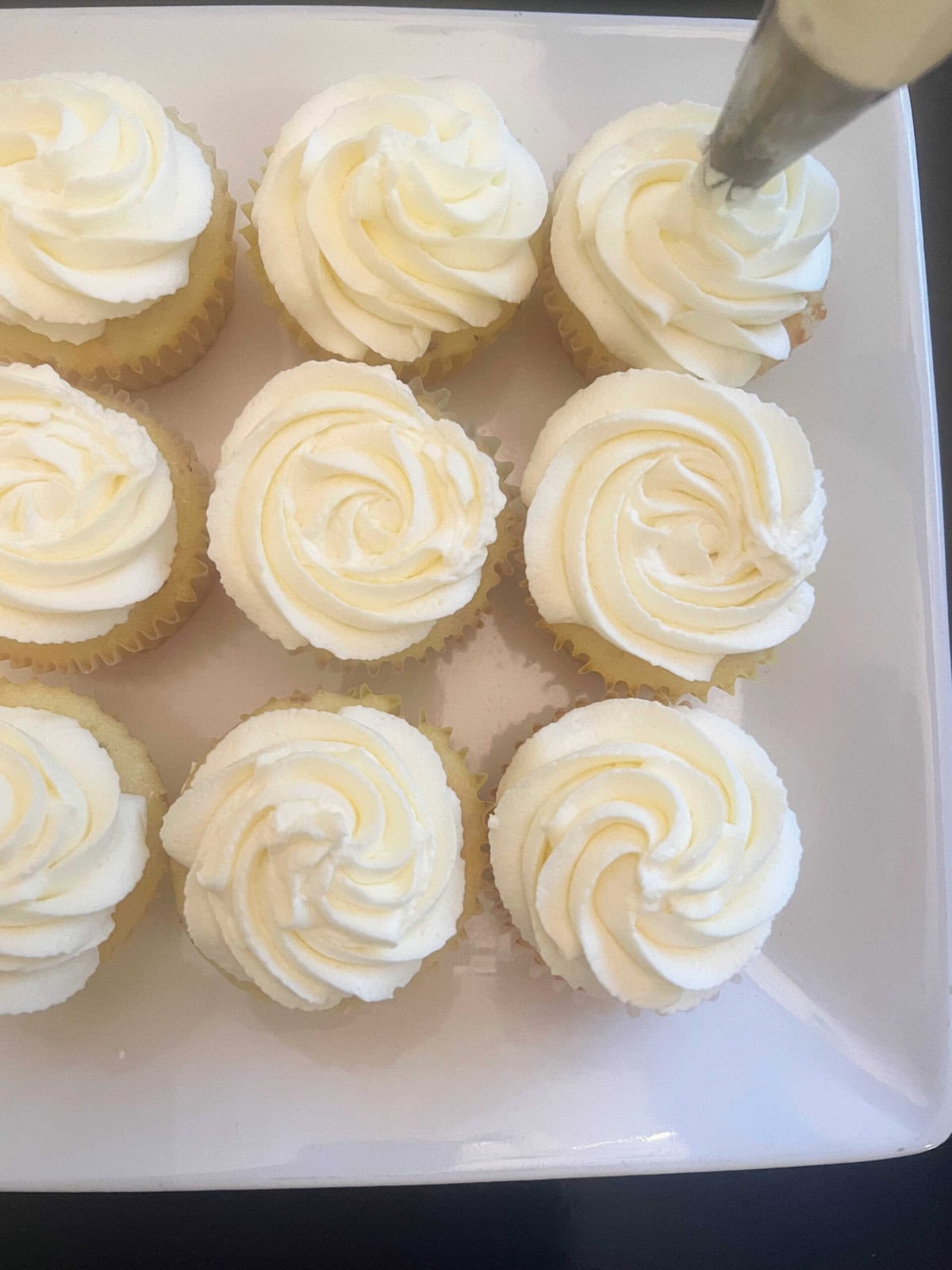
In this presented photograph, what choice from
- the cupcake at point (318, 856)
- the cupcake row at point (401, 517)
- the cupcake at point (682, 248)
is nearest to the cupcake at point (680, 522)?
the cupcake row at point (401, 517)

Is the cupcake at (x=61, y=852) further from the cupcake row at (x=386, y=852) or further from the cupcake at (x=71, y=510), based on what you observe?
the cupcake at (x=71, y=510)

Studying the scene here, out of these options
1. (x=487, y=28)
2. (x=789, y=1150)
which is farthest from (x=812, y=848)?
(x=487, y=28)

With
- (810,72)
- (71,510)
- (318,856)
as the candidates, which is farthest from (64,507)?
(810,72)

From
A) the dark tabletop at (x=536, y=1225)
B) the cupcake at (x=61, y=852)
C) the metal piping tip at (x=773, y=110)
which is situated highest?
the metal piping tip at (x=773, y=110)

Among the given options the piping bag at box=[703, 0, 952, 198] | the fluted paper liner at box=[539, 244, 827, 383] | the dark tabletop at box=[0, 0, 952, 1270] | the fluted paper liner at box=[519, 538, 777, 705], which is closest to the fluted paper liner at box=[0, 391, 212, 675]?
the fluted paper liner at box=[519, 538, 777, 705]

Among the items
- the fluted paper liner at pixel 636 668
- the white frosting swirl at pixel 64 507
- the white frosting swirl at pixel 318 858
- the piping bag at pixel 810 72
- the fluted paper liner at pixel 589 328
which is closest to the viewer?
the piping bag at pixel 810 72

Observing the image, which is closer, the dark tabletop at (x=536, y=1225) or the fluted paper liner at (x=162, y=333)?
the fluted paper liner at (x=162, y=333)

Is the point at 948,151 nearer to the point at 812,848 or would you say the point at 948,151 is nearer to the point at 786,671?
the point at 786,671
